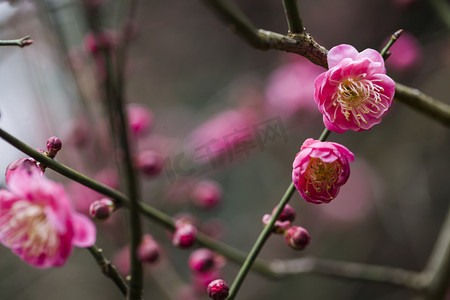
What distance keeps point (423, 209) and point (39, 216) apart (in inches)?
99.7

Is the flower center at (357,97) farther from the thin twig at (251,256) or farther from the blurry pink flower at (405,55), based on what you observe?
the blurry pink flower at (405,55)

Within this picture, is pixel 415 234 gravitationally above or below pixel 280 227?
below

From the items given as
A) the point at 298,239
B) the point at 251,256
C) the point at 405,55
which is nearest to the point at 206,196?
the point at 298,239

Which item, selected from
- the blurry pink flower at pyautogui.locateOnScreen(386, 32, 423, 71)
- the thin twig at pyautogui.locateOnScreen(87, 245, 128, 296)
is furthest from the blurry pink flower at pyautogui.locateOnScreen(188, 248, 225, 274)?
the blurry pink flower at pyautogui.locateOnScreen(386, 32, 423, 71)

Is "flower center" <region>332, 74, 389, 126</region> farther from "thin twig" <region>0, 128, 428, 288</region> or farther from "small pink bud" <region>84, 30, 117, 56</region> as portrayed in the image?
"small pink bud" <region>84, 30, 117, 56</region>

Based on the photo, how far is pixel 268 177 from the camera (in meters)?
3.13

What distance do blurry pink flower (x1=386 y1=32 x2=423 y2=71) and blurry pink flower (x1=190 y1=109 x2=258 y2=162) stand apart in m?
0.71

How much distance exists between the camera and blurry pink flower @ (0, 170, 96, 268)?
708 mm

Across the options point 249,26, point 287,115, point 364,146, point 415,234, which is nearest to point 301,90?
point 287,115

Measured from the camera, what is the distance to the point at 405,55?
197cm

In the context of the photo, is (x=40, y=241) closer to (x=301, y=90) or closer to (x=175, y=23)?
(x=301, y=90)

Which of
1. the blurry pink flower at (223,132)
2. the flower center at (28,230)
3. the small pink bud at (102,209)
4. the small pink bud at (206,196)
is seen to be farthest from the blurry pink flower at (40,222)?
the blurry pink flower at (223,132)

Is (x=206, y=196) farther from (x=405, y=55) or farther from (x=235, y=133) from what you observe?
(x=405, y=55)

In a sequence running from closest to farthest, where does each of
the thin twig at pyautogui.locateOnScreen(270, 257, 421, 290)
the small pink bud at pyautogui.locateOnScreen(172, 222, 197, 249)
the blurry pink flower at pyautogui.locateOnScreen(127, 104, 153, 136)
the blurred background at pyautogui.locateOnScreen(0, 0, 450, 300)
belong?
1. the small pink bud at pyautogui.locateOnScreen(172, 222, 197, 249)
2. the thin twig at pyautogui.locateOnScreen(270, 257, 421, 290)
3. the blurry pink flower at pyautogui.locateOnScreen(127, 104, 153, 136)
4. the blurred background at pyautogui.locateOnScreen(0, 0, 450, 300)
